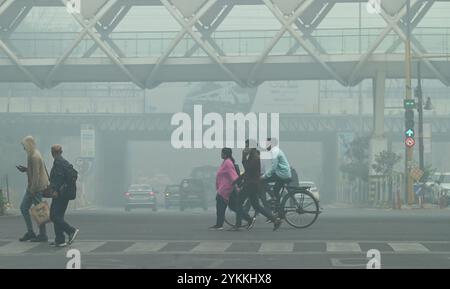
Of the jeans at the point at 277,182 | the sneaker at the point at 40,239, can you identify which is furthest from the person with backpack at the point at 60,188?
the jeans at the point at 277,182

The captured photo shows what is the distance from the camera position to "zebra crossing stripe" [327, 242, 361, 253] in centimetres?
1506

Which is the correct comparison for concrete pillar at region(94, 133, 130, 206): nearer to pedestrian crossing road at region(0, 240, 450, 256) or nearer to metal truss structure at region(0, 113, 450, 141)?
metal truss structure at region(0, 113, 450, 141)

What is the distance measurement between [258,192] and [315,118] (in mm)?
67317

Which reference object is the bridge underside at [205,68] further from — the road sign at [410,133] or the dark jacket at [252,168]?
the dark jacket at [252,168]

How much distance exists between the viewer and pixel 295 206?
806 inches

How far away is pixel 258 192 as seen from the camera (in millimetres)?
19859

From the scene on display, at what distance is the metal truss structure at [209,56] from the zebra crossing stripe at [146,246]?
114ft

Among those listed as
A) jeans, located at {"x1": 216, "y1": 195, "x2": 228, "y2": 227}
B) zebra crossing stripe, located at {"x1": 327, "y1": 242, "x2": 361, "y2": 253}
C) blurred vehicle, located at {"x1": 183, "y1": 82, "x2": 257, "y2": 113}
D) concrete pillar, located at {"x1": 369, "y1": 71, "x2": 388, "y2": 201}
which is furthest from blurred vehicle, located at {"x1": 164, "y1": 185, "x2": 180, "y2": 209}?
zebra crossing stripe, located at {"x1": 327, "y1": 242, "x2": 361, "y2": 253}

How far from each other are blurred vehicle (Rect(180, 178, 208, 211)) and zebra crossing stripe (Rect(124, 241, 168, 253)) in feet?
119

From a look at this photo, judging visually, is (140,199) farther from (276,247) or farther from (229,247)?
(276,247)

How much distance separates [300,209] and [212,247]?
4818 mm

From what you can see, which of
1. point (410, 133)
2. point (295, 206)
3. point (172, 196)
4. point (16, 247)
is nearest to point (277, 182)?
point (295, 206)
